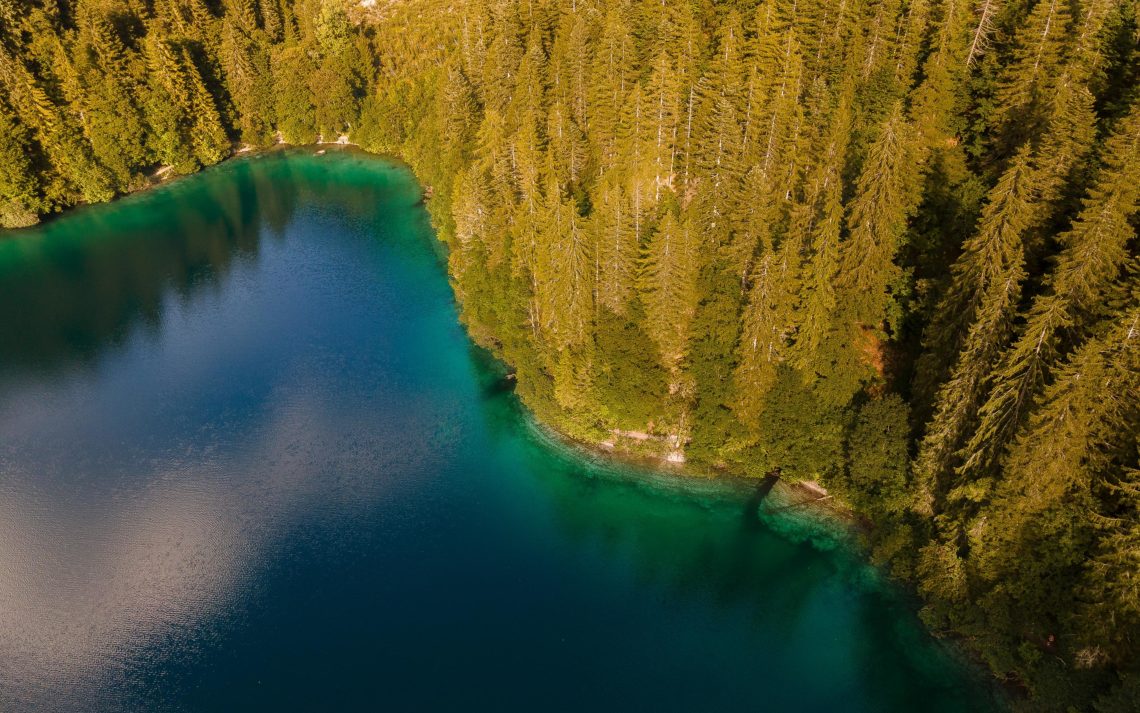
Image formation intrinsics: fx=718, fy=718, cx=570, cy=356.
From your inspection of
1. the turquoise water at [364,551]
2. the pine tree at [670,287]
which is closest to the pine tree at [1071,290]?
the turquoise water at [364,551]

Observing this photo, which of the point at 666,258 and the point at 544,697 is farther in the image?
the point at 666,258

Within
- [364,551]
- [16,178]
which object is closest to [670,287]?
[364,551]

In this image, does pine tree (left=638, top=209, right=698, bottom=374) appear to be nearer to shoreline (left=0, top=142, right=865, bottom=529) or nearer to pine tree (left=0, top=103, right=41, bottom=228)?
shoreline (left=0, top=142, right=865, bottom=529)

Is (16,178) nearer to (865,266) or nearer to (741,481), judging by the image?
(741,481)

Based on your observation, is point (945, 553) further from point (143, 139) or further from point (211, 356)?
point (143, 139)

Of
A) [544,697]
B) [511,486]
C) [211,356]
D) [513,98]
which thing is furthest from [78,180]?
[544,697]

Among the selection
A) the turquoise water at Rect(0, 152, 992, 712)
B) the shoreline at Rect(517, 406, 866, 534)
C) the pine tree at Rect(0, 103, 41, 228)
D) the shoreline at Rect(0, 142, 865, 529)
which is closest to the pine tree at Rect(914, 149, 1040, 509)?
the shoreline at Rect(517, 406, 866, 534)

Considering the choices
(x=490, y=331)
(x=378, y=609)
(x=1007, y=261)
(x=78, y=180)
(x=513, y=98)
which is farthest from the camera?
(x=78, y=180)
